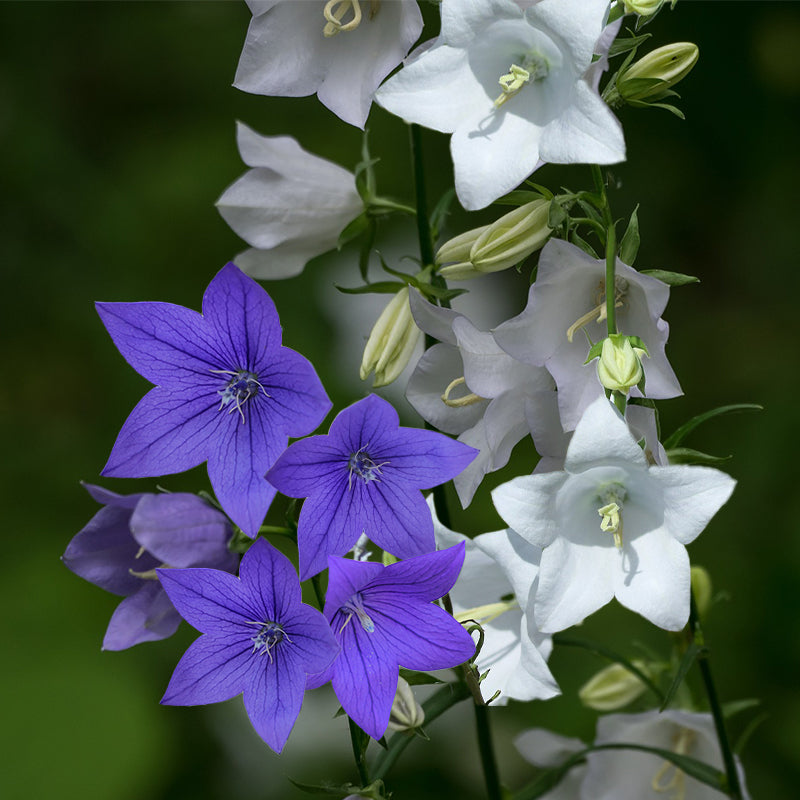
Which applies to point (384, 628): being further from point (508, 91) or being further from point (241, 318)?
point (508, 91)

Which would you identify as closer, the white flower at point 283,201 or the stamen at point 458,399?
the stamen at point 458,399

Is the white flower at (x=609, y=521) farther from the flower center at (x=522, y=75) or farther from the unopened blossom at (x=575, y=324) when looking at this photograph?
the flower center at (x=522, y=75)

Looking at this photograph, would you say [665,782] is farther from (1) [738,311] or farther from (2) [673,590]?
(1) [738,311]

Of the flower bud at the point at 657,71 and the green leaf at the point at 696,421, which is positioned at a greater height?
the flower bud at the point at 657,71

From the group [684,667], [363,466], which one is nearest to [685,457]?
[684,667]

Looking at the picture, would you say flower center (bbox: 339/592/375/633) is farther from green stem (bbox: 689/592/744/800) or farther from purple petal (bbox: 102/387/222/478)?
green stem (bbox: 689/592/744/800)

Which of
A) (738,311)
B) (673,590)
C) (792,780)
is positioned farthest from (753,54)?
(673,590)

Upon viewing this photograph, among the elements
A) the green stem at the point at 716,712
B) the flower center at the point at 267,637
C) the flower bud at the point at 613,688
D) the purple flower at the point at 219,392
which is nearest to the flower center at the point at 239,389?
the purple flower at the point at 219,392
